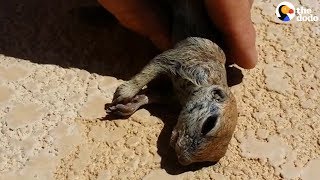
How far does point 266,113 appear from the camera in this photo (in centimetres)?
273

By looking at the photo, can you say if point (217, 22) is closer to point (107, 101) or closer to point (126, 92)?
point (126, 92)

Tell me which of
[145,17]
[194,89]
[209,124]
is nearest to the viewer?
[209,124]

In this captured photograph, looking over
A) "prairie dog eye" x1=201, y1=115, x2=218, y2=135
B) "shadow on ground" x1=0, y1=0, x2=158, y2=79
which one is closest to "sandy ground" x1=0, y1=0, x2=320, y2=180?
"shadow on ground" x1=0, y1=0, x2=158, y2=79

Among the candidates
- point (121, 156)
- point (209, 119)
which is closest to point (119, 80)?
point (121, 156)

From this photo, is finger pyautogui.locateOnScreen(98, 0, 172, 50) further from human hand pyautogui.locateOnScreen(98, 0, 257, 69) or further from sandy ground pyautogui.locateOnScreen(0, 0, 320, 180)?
sandy ground pyautogui.locateOnScreen(0, 0, 320, 180)

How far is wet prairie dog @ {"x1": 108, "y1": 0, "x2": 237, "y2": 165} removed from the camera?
2367mm

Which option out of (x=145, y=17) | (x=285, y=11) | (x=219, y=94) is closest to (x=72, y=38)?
(x=145, y=17)

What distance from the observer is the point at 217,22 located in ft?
8.91

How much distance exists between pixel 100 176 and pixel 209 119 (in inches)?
20.0

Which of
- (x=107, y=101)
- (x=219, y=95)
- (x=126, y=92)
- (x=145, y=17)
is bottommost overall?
(x=107, y=101)

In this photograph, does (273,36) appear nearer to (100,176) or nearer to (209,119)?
(209,119)

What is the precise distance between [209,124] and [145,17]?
753 mm

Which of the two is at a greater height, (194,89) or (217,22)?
(217,22)

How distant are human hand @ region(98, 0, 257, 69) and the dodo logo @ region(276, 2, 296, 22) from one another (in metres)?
0.36
